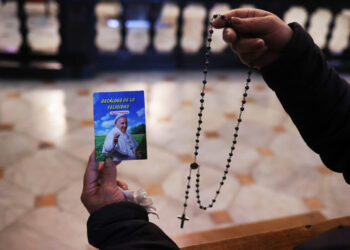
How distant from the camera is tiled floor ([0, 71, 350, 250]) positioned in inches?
87.7

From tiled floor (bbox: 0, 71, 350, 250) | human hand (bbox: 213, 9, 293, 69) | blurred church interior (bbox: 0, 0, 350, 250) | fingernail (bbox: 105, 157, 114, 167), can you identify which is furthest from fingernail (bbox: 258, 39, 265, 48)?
tiled floor (bbox: 0, 71, 350, 250)

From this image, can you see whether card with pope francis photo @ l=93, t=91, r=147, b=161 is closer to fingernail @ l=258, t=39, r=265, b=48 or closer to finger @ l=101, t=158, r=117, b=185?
finger @ l=101, t=158, r=117, b=185

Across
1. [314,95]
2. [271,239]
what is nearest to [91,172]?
[314,95]

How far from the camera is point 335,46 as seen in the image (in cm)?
634

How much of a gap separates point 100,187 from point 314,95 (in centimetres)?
67

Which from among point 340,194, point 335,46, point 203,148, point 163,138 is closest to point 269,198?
point 340,194

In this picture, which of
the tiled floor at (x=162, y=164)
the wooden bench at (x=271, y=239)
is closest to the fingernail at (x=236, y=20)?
the wooden bench at (x=271, y=239)

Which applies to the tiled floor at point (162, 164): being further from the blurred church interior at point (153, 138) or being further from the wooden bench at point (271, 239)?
the wooden bench at point (271, 239)

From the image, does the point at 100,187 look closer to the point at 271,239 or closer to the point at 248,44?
the point at 248,44

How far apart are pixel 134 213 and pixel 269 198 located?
6.14 ft

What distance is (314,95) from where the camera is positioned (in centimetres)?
92

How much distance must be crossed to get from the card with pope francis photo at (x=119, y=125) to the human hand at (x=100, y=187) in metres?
0.04

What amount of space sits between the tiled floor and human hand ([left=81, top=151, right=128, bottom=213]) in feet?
4.08

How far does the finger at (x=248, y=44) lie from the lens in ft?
2.64
